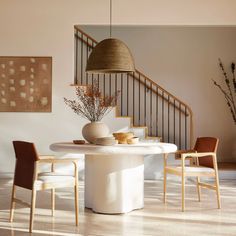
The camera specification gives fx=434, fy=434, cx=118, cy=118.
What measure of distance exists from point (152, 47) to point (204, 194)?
419 centimetres

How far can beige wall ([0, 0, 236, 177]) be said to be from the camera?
723cm

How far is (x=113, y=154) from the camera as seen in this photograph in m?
4.40

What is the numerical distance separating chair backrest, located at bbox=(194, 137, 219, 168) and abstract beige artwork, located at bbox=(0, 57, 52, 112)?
2.94 metres

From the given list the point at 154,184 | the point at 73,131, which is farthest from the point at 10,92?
the point at 154,184

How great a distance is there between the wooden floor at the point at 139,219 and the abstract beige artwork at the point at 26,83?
77.0 inches

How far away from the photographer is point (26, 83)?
732 cm

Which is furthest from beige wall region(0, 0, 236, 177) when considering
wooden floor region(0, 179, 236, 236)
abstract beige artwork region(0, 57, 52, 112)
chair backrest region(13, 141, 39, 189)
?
chair backrest region(13, 141, 39, 189)

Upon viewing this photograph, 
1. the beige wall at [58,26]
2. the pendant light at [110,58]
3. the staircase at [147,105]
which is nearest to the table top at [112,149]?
the pendant light at [110,58]

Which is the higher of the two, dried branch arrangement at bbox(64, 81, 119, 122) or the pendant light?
the pendant light

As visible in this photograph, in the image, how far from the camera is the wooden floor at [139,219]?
13.2 ft

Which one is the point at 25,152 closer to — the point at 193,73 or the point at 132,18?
the point at 132,18

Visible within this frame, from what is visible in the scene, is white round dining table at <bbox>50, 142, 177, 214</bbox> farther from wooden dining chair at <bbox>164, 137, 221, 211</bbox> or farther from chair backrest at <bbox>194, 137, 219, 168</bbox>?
chair backrest at <bbox>194, 137, 219, 168</bbox>

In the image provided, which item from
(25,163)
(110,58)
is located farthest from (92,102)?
(25,163)

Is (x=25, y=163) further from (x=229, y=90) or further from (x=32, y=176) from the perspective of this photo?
(x=229, y=90)
